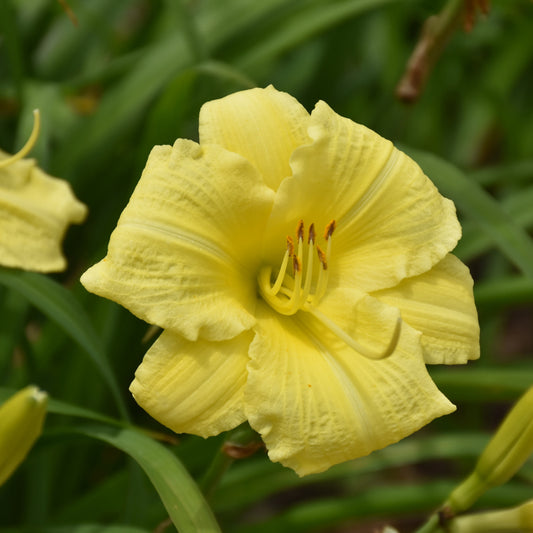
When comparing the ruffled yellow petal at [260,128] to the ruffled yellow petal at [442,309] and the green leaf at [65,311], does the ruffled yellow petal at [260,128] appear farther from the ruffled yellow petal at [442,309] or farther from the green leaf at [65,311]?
the green leaf at [65,311]

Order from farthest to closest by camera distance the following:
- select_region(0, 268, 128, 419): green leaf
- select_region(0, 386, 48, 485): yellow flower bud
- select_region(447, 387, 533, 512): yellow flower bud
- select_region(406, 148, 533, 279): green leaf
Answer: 1. select_region(406, 148, 533, 279): green leaf
2. select_region(0, 268, 128, 419): green leaf
3. select_region(447, 387, 533, 512): yellow flower bud
4. select_region(0, 386, 48, 485): yellow flower bud

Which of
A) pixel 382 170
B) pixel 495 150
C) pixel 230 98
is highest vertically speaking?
pixel 230 98

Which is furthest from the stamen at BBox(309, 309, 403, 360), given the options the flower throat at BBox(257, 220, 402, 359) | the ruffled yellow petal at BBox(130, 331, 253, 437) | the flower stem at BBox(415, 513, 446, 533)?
the flower stem at BBox(415, 513, 446, 533)

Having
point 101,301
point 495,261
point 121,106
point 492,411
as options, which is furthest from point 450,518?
point 492,411

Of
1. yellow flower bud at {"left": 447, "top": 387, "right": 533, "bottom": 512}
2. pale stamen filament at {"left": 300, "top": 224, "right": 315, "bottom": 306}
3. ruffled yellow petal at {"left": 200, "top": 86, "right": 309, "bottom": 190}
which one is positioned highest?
ruffled yellow petal at {"left": 200, "top": 86, "right": 309, "bottom": 190}

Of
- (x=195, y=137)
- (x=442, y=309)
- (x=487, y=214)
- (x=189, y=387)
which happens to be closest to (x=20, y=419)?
(x=189, y=387)

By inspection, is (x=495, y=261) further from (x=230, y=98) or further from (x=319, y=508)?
(x=230, y=98)

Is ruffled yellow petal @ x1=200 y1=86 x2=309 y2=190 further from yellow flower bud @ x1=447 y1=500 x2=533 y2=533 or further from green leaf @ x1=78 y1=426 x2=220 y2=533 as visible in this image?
yellow flower bud @ x1=447 y1=500 x2=533 y2=533
